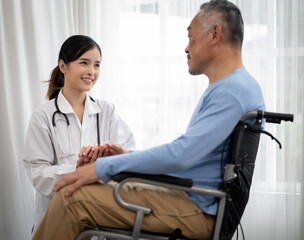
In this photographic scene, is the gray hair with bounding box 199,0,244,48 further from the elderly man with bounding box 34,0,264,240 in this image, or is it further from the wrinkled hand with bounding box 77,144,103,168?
the wrinkled hand with bounding box 77,144,103,168

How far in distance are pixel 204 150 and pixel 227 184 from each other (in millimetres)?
147

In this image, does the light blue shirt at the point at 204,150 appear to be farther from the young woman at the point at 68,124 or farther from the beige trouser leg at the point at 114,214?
the young woman at the point at 68,124

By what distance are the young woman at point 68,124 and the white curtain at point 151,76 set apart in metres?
0.32

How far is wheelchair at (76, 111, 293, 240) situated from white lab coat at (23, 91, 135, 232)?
0.56 meters

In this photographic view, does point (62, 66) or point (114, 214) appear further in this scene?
point (62, 66)

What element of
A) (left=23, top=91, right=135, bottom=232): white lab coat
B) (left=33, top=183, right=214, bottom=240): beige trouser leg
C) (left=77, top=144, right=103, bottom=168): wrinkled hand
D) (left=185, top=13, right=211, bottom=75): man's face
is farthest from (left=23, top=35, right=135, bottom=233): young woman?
(left=185, top=13, right=211, bottom=75): man's face

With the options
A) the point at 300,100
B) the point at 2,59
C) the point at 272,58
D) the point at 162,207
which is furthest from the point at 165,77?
the point at 162,207

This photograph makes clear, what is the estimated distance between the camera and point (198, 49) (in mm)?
1408

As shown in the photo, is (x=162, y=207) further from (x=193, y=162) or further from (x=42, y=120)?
(x=42, y=120)

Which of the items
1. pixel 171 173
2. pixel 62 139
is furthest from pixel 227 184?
pixel 62 139

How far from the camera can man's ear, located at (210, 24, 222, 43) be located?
136cm

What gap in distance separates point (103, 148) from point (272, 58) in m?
1.41

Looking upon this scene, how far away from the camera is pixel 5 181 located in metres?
→ 2.05

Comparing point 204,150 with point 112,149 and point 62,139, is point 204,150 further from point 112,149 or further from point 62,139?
point 62,139
